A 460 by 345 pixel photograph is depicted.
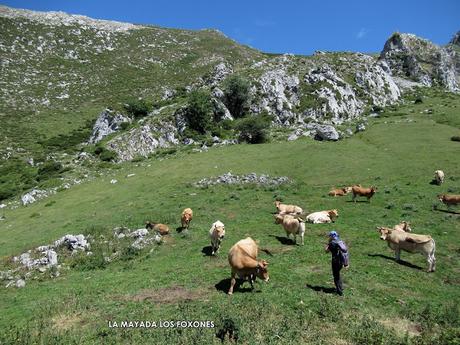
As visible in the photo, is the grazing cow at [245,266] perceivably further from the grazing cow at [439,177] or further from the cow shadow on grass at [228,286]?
the grazing cow at [439,177]

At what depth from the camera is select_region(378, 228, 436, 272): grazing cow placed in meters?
18.3

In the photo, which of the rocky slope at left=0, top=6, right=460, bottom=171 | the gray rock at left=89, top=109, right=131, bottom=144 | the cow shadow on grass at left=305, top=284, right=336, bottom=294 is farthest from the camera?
the rocky slope at left=0, top=6, right=460, bottom=171

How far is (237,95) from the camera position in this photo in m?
78.9

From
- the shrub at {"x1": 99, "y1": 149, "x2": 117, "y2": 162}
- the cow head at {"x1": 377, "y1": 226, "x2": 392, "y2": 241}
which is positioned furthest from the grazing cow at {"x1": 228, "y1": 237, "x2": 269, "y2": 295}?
the shrub at {"x1": 99, "y1": 149, "x2": 117, "y2": 162}

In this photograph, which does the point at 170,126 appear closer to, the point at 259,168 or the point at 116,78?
the point at 259,168

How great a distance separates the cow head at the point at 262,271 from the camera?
637 inches

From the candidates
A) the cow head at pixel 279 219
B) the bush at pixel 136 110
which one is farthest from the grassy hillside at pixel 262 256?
the bush at pixel 136 110

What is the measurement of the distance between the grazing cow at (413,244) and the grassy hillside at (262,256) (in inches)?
26.1

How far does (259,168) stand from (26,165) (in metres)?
43.7

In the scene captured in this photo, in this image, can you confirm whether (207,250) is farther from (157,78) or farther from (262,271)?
(157,78)

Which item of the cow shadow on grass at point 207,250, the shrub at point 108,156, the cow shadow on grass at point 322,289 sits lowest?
the cow shadow on grass at point 207,250

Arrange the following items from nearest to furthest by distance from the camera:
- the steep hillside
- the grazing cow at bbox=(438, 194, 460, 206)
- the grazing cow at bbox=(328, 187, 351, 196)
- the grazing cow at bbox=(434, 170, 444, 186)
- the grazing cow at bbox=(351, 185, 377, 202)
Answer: the grazing cow at bbox=(438, 194, 460, 206), the grazing cow at bbox=(351, 185, 377, 202), the grazing cow at bbox=(328, 187, 351, 196), the grazing cow at bbox=(434, 170, 444, 186), the steep hillside

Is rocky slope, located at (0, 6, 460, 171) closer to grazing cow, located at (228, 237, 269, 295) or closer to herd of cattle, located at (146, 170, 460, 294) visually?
herd of cattle, located at (146, 170, 460, 294)

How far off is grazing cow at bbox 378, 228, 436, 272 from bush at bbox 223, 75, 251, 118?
61.6m
